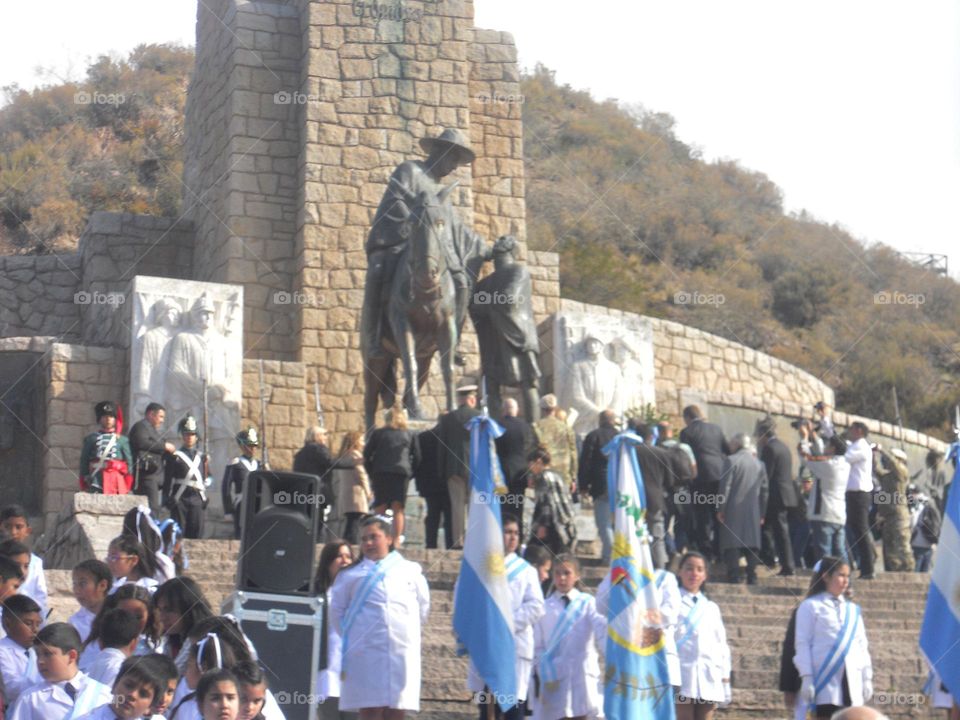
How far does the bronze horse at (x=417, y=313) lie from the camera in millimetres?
15875

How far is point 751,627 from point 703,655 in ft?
7.80

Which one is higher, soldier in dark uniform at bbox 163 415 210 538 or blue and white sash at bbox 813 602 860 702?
soldier in dark uniform at bbox 163 415 210 538

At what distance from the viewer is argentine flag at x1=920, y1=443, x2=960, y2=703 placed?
10273 millimetres

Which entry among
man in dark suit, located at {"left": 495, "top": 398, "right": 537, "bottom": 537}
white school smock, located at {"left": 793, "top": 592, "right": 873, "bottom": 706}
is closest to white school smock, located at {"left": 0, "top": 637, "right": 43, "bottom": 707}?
white school smock, located at {"left": 793, "top": 592, "right": 873, "bottom": 706}

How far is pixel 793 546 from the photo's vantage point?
53.1 feet

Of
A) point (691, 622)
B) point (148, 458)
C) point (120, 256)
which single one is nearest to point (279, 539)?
point (691, 622)

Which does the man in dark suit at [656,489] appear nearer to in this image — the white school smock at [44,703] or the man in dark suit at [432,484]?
the man in dark suit at [432,484]

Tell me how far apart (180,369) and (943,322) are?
28755mm

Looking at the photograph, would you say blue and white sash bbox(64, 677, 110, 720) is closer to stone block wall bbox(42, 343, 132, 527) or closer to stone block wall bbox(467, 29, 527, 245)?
stone block wall bbox(42, 343, 132, 527)

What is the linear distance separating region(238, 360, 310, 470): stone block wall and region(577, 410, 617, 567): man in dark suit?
22.5ft

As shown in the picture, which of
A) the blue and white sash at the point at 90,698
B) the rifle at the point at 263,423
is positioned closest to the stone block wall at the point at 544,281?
the rifle at the point at 263,423

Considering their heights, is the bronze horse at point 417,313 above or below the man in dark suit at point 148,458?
above

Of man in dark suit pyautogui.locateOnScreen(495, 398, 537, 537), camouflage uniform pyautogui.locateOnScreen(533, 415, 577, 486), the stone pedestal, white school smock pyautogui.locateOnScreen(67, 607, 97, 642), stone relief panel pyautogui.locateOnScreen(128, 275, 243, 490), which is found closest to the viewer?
white school smock pyautogui.locateOnScreen(67, 607, 97, 642)

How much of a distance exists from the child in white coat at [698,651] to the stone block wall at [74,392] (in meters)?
11.1
